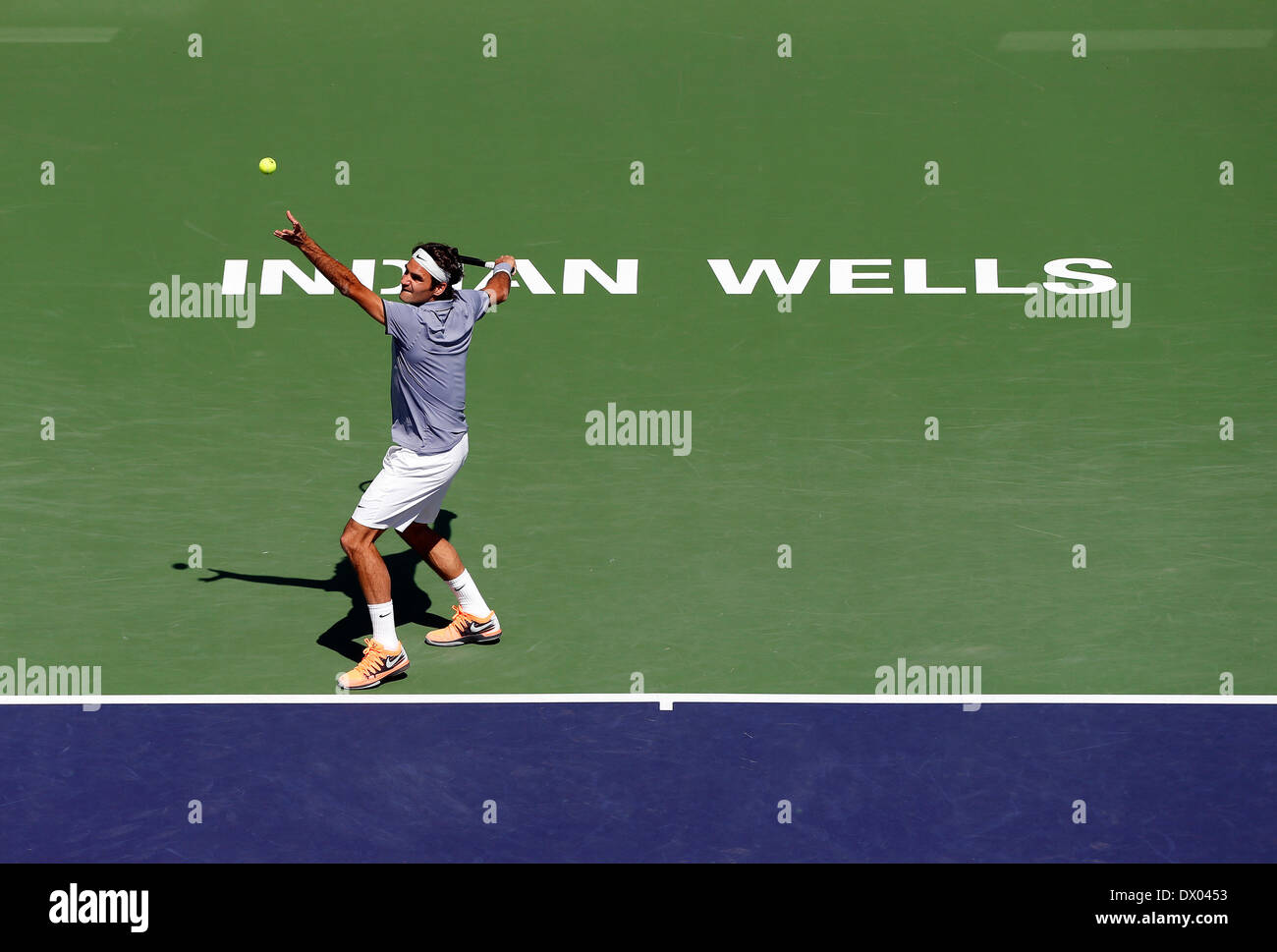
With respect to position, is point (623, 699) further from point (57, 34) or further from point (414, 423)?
point (57, 34)

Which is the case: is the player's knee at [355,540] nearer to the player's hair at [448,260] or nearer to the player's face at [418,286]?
the player's face at [418,286]

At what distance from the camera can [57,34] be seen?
15969mm

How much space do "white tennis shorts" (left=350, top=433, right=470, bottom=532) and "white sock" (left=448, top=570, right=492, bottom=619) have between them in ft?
1.96

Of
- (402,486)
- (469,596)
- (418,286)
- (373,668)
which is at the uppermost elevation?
(418,286)

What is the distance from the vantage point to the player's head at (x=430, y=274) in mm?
10891

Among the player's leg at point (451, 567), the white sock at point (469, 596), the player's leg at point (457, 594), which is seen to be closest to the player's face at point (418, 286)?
the player's leg at point (451, 567)

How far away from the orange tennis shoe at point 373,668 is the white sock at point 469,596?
60 cm

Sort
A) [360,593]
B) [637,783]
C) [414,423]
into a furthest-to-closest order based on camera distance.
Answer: [360,593], [414,423], [637,783]

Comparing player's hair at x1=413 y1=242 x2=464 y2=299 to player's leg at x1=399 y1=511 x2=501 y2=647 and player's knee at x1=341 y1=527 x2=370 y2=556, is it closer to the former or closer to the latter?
player's leg at x1=399 y1=511 x2=501 y2=647

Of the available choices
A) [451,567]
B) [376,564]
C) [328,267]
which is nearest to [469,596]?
[451,567]

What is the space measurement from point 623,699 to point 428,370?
7.61 ft

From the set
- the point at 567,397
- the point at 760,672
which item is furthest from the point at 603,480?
the point at 760,672

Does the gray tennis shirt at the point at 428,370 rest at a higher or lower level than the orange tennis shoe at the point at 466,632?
higher

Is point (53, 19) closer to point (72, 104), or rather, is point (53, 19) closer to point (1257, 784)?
point (72, 104)
